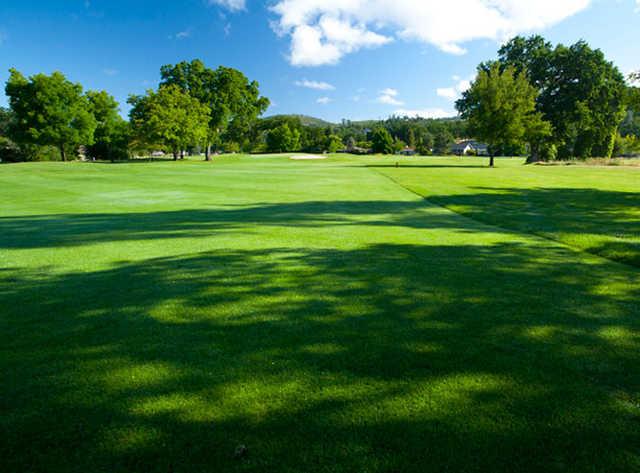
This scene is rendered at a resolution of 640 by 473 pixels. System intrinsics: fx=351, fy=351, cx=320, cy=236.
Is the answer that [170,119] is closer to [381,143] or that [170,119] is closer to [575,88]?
[575,88]

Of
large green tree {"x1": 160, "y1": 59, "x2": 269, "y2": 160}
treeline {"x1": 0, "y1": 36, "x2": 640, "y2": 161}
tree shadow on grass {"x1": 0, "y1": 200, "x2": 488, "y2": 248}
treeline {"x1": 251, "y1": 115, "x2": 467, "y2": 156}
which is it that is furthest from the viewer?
treeline {"x1": 251, "y1": 115, "x2": 467, "y2": 156}

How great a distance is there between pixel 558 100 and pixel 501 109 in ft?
64.5

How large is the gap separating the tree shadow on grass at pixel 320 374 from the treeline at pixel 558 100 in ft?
139

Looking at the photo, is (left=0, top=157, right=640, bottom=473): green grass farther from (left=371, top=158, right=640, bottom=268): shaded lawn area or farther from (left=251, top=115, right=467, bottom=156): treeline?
(left=251, top=115, right=467, bottom=156): treeline

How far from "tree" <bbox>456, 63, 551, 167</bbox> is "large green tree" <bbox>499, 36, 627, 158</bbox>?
12.4 meters

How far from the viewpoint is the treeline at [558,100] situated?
41.1m

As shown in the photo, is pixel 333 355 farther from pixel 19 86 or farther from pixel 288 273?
pixel 19 86

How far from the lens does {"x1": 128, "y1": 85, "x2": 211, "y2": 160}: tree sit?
49500 mm

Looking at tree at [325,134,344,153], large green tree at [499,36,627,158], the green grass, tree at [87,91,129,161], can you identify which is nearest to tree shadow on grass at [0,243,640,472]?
the green grass

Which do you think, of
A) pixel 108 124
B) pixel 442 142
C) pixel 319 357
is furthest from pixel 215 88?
pixel 442 142

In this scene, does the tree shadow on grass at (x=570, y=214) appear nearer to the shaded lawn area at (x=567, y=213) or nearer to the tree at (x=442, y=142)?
the shaded lawn area at (x=567, y=213)

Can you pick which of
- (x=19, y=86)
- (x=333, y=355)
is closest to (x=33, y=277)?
(x=333, y=355)

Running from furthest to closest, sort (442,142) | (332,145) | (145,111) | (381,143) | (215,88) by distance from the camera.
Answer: (442,142)
(381,143)
(332,145)
(215,88)
(145,111)

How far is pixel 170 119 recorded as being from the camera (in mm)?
49531
